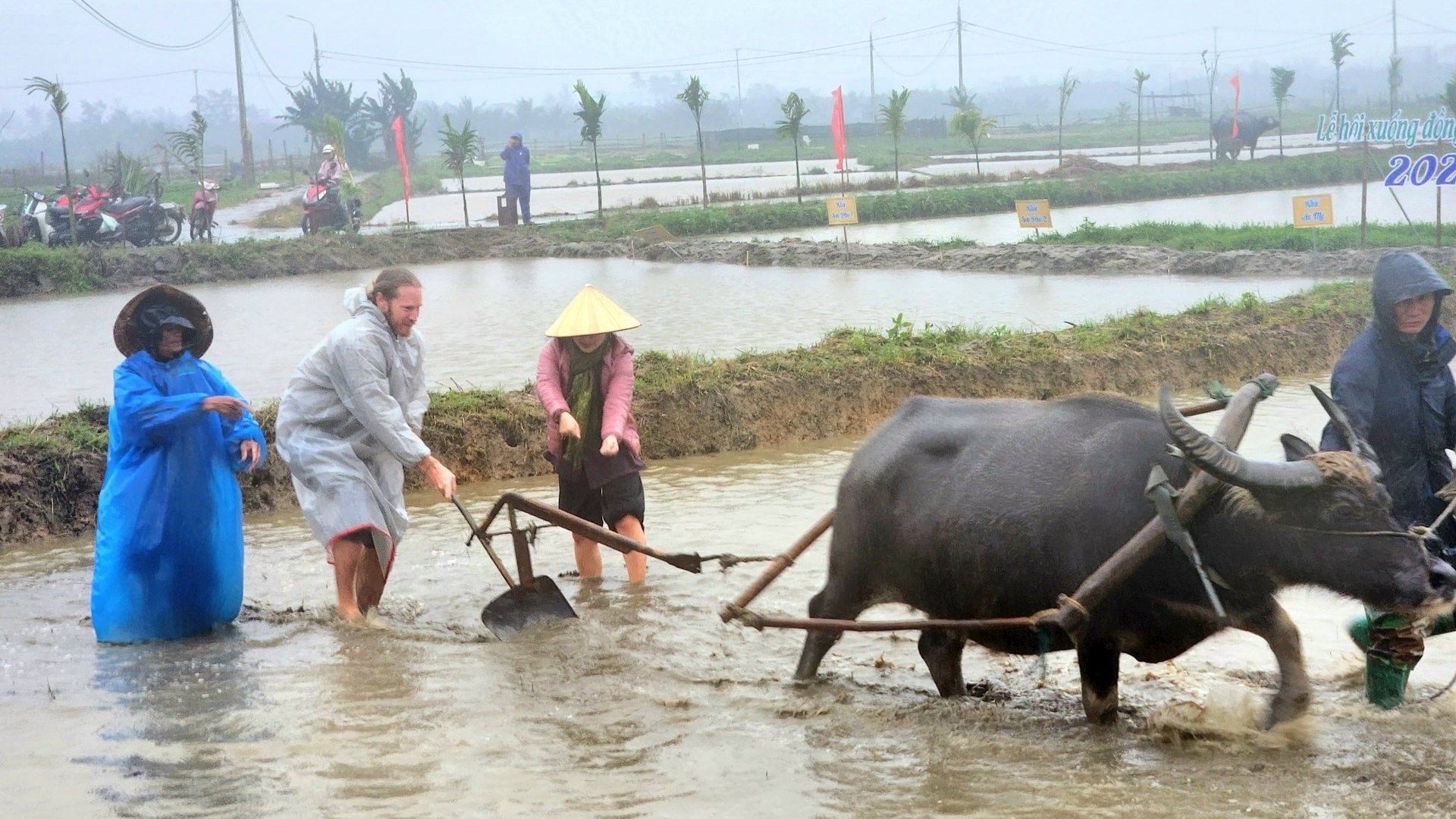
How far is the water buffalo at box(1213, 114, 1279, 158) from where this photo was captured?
42031mm

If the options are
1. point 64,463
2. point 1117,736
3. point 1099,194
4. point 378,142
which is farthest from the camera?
point 378,142

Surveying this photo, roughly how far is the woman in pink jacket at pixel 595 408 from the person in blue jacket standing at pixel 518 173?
68.5 feet

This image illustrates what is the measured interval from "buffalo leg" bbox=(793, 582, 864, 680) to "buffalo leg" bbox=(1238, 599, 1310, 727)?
143 centimetres

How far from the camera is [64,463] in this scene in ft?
26.4

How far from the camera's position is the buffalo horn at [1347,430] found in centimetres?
416

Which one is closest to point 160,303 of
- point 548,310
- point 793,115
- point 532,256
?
point 548,310

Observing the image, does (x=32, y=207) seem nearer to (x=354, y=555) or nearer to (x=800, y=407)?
(x=800, y=407)

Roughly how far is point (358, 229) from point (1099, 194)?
1680 cm

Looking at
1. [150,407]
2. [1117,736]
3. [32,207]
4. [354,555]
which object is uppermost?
[32,207]

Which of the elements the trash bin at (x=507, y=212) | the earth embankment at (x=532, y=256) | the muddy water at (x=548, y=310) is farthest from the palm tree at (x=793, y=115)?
the muddy water at (x=548, y=310)

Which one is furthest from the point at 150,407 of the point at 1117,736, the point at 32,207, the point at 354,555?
the point at 32,207

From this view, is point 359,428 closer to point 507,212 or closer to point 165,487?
point 165,487

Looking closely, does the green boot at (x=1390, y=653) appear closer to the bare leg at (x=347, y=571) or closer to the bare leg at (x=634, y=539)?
the bare leg at (x=634, y=539)

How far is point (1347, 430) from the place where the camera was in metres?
4.21
